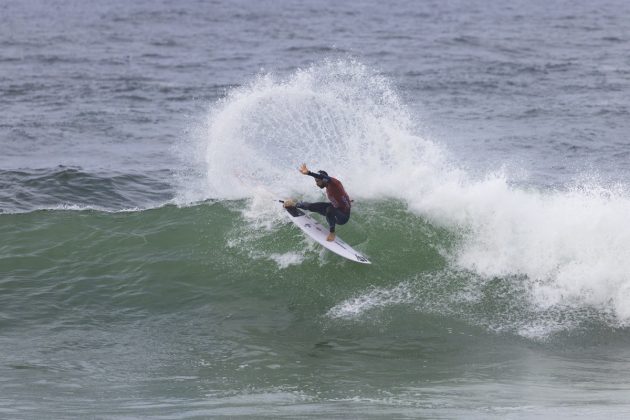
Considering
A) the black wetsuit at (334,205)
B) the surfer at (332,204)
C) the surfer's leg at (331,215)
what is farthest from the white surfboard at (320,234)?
the surfer's leg at (331,215)

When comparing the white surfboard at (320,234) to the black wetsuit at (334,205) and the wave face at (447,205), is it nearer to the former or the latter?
the black wetsuit at (334,205)

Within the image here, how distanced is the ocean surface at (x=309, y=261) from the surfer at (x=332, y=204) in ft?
2.73

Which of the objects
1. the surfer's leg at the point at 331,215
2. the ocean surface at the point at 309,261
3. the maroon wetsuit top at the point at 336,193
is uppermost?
the maroon wetsuit top at the point at 336,193

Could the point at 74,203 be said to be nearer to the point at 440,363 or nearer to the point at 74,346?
the point at 74,346

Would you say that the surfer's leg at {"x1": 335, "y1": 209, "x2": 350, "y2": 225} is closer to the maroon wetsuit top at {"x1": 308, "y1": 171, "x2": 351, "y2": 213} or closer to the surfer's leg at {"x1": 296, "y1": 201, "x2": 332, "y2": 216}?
the maroon wetsuit top at {"x1": 308, "y1": 171, "x2": 351, "y2": 213}

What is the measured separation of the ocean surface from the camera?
502 inches

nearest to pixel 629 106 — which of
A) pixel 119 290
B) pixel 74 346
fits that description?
pixel 119 290

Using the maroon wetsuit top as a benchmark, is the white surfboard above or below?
below

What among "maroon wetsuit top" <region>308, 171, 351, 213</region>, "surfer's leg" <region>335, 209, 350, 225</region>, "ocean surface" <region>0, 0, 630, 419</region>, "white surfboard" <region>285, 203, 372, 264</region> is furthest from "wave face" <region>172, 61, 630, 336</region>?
"maroon wetsuit top" <region>308, 171, 351, 213</region>

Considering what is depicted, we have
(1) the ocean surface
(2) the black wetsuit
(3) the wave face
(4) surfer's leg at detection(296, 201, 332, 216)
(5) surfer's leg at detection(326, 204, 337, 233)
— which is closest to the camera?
(1) the ocean surface

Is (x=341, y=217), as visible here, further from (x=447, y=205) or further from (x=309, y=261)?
(x=447, y=205)

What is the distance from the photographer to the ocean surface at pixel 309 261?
1276 centimetres

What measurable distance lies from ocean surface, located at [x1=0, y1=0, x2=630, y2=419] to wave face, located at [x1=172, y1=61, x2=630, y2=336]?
0.15ft

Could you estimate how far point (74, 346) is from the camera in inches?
568
